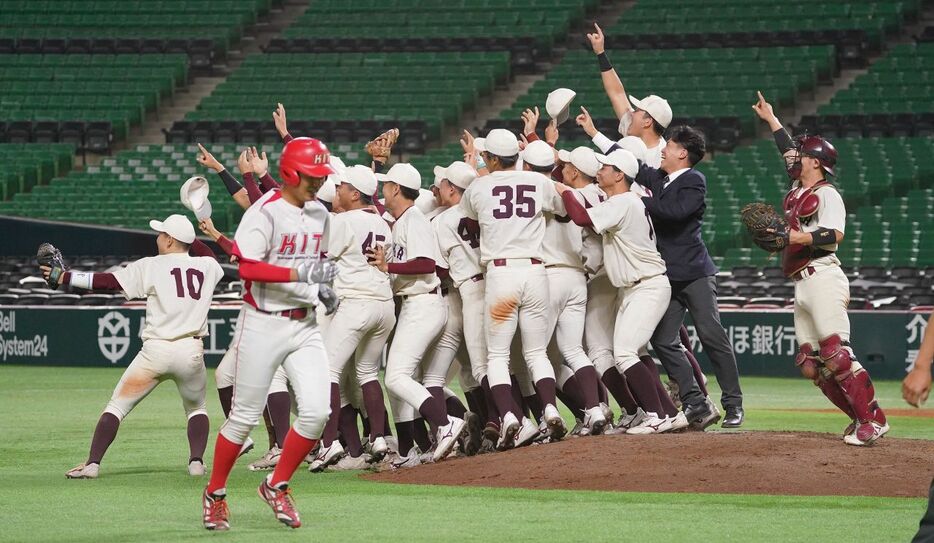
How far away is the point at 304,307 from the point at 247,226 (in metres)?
0.48

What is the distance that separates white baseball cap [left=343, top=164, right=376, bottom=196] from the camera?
9367mm

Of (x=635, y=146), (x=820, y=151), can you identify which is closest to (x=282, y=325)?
(x=635, y=146)

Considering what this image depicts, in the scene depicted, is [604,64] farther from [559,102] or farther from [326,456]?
[326,456]

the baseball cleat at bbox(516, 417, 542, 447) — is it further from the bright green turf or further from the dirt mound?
the bright green turf

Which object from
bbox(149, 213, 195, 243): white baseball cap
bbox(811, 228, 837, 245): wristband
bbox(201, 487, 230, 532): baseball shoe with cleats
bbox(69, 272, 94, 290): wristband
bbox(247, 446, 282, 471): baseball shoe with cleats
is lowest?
bbox(247, 446, 282, 471): baseball shoe with cleats

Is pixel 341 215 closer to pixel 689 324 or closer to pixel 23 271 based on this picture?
pixel 689 324

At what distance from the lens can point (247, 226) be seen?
6.96 m

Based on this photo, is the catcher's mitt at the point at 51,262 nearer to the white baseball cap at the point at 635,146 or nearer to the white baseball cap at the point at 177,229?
the white baseball cap at the point at 177,229

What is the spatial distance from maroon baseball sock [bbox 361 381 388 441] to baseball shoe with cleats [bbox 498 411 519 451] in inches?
32.4

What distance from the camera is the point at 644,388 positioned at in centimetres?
944

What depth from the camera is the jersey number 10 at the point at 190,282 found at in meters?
9.22

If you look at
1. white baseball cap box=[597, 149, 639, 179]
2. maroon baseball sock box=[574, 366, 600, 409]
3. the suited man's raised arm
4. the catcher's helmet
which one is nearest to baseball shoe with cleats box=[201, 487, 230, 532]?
maroon baseball sock box=[574, 366, 600, 409]

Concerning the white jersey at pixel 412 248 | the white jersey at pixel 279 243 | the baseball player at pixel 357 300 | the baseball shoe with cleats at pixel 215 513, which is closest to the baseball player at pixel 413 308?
the white jersey at pixel 412 248

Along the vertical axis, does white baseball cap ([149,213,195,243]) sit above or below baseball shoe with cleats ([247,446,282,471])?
above
